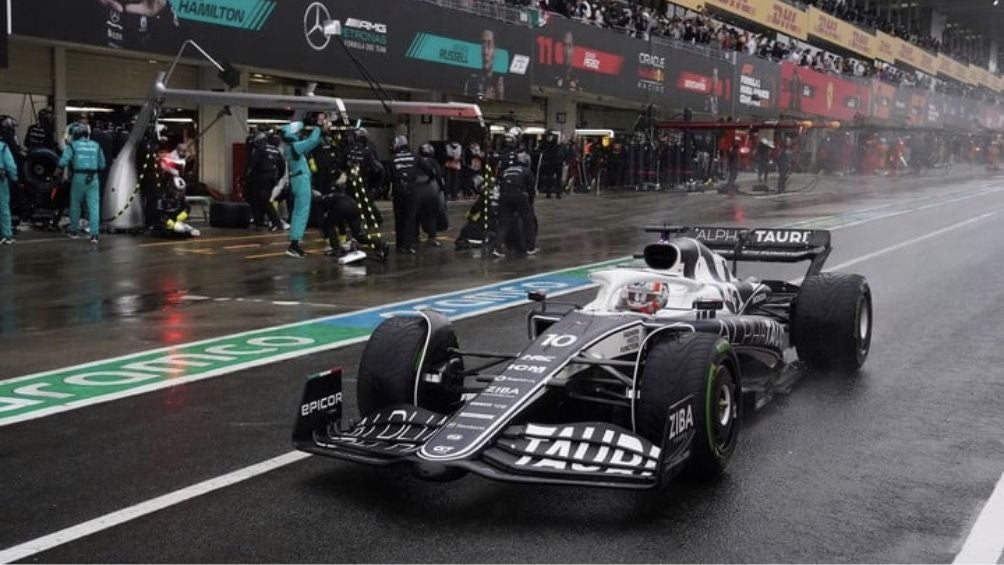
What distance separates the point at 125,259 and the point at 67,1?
19.2 feet

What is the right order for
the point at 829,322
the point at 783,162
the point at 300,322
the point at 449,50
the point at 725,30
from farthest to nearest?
the point at 725,30
the point at 783,162
the point at 449,50
the point at 300,322
the point at 829,322

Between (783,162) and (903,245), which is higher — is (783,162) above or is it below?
above

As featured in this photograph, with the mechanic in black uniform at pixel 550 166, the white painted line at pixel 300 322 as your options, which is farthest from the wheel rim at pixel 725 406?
the mechanic in black uniform at pixel 550 166

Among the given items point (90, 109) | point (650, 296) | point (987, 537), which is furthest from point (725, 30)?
point (987, 537)

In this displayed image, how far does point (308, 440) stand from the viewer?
5.65 meters

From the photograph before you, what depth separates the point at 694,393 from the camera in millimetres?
5562

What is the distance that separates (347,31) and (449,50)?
14.2 feet

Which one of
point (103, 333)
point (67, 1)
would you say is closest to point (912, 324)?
point (103, 333)

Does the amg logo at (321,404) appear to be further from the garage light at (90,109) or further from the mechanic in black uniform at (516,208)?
the garage light at (90,109)

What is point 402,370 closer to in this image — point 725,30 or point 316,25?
point 316,25

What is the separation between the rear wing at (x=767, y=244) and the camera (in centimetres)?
973

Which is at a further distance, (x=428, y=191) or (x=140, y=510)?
(x=428, y=191)

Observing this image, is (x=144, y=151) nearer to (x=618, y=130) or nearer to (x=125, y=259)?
(x=125, y=259)

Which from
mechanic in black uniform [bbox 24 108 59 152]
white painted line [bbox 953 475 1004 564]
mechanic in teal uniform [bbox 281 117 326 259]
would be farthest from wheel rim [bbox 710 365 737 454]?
mechanic in black uniform [bbox 24 108 59 152]
